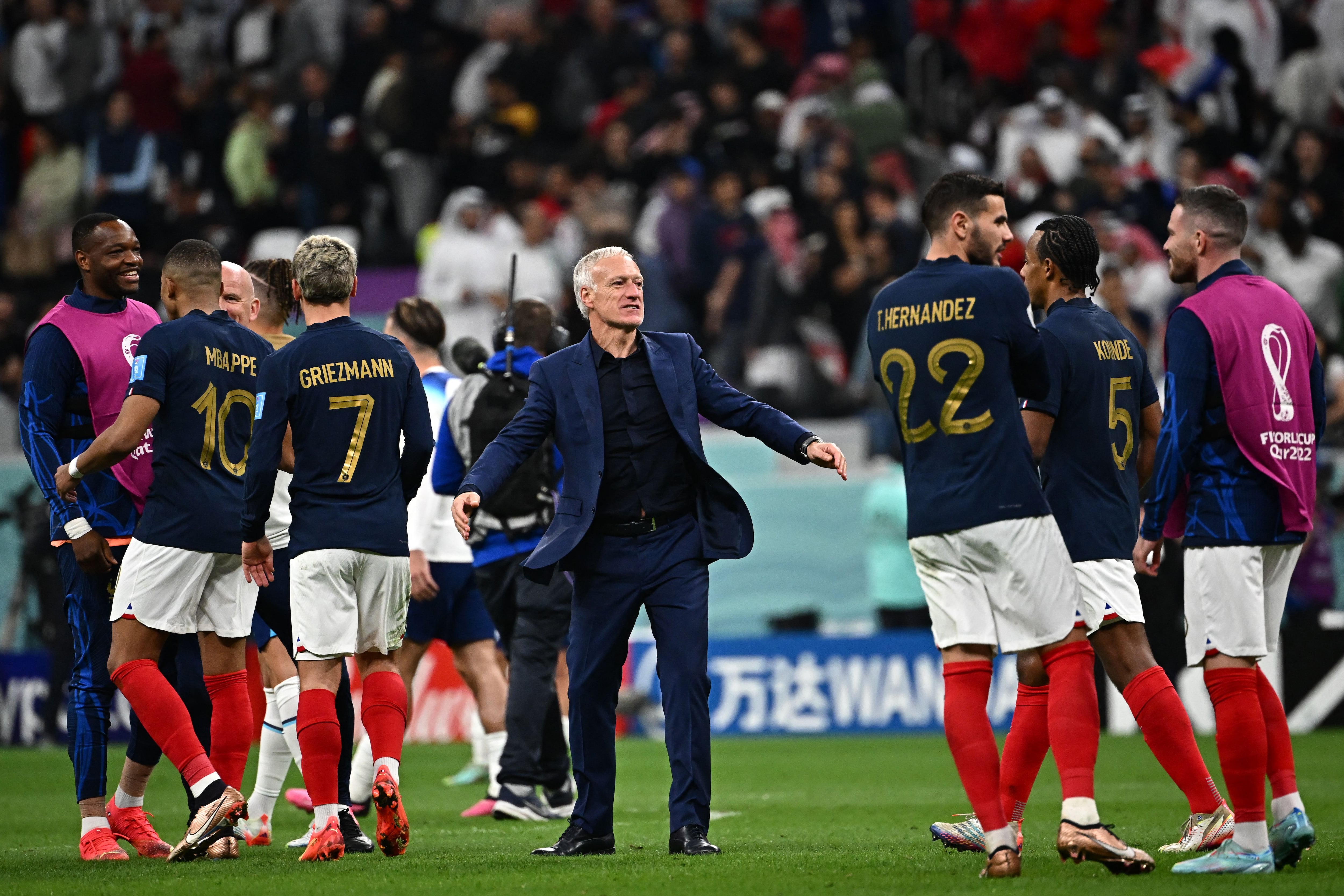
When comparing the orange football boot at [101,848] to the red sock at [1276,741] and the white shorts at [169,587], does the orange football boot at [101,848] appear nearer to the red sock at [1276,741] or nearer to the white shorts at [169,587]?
the white shorts at [169,587]

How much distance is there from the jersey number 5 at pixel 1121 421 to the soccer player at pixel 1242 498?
166mm

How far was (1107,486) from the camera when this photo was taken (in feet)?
21.6

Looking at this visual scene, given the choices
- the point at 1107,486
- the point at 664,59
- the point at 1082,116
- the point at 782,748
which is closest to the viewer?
the point at 1107,486

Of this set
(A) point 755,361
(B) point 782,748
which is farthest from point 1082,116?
(B) point 782,748

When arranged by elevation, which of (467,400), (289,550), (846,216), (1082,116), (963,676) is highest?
(1082,116)

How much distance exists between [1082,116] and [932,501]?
46.8 ft

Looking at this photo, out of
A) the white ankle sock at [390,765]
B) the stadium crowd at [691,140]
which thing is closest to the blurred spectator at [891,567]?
the stadium crowd at [691,140]

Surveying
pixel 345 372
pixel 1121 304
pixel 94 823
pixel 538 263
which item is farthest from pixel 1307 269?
pixel 94 823

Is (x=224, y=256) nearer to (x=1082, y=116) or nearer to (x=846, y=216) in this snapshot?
(x=846, y=216)

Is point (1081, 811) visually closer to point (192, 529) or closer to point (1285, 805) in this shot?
point (1285, 805)

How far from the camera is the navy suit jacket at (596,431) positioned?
22.4ft

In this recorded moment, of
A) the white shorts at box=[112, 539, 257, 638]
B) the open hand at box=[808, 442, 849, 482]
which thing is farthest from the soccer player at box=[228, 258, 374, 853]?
the open hand at box=[808, 442, 849, 482]

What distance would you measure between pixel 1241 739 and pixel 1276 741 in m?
0.31

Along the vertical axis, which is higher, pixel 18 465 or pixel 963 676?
pixel 18 465
